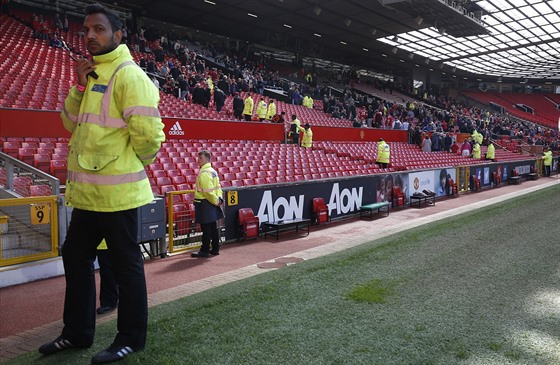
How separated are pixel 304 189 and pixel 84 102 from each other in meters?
7.68

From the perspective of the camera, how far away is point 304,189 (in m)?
10.4

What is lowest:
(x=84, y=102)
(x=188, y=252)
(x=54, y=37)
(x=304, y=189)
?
(x=188, y=252)

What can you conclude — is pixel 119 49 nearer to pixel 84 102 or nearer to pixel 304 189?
pixel 84 102

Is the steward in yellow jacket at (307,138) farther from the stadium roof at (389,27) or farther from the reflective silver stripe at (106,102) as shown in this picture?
the reflective silver stripe at (106,102)

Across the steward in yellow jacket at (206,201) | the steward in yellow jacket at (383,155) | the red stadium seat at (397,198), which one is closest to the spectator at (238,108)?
the steward in yellow jacket at (383,155)

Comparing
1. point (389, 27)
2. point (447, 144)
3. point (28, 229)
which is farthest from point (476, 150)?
point (28, 229)

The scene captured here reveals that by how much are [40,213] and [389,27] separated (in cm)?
3350

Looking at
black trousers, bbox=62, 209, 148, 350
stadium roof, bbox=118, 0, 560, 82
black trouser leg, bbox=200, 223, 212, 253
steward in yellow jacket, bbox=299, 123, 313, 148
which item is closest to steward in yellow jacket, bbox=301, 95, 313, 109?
stadium roof, bbox=118, 0, 560, 82

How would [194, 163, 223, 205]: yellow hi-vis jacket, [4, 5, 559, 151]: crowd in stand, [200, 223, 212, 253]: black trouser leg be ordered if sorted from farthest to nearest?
[4, 5, 559, 151]: crowd in stand < [200, 223, 212, 253]: black trouser leg < [194, 163, 223, 205]: yellow hi-vis jacket

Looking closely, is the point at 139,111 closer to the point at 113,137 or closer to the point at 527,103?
the point at 113,137

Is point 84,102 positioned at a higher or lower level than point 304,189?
higher

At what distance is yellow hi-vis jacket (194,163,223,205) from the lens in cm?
720

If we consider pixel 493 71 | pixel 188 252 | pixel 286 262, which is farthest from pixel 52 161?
pixel 493 71

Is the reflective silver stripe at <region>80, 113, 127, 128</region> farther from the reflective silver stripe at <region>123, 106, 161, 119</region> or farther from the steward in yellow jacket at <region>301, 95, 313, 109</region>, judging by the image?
the steward in yellow jacket at <region>301, 95, 313, 109</region>
